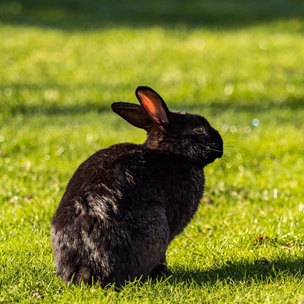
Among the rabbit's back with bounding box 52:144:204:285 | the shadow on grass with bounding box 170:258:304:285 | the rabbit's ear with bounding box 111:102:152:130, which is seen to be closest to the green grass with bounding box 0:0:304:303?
the shadow on grass with bounding box 170:258:304:285

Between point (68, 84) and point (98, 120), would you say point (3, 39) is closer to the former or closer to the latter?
point (68, 84)

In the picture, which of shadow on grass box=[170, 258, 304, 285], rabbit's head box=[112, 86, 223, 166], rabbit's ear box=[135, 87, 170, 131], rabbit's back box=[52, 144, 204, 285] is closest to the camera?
rabbit's back box=[52, 144, 204, 285]

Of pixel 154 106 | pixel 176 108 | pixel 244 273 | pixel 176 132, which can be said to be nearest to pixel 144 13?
pixel 176 108

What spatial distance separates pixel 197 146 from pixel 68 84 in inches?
296

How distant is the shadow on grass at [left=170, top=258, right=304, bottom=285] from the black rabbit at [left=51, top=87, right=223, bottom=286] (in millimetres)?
193

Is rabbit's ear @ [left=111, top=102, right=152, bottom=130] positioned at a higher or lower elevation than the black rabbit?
higher

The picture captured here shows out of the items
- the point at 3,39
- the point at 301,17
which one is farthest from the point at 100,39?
the point at 301,17

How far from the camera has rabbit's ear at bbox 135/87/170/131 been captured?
205 inches

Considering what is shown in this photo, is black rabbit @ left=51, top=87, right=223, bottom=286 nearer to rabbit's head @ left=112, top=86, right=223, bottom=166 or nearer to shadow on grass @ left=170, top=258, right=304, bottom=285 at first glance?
rabbit's head @ left=112, top=86, right=223, bottom=166

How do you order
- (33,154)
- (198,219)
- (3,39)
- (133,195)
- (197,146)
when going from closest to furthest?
(133,195)
(197,146)
(198,219)
(33,154)
(3,39)

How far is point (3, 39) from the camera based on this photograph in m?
16.2

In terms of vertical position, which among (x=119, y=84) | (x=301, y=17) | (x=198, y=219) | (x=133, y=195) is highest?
(x=301, y=17)

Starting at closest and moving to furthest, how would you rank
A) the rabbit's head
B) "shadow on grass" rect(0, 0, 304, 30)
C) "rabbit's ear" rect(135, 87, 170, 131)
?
"rabbit's ear" rect(135, 87, 170, 131), the rabbit's head, "shadow on grass" rect(0, 0, 304, 30)

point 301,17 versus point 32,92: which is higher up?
point 301,17
